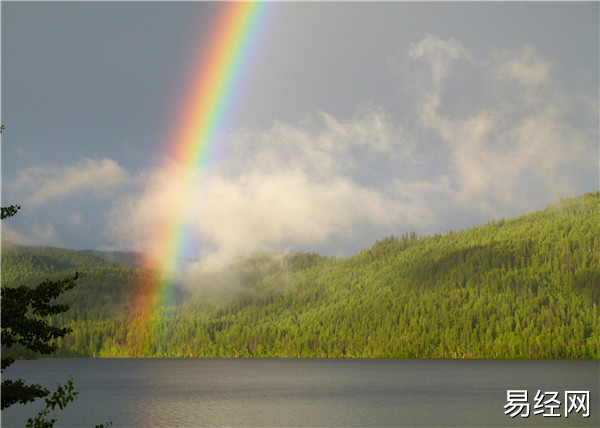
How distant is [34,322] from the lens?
106 feet

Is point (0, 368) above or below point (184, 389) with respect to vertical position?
above

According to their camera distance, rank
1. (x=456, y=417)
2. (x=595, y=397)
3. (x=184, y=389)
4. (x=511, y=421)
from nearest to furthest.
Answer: (x=511, y=421), (x=456, y=417), (x=595, y=397), (x=184, y=389)

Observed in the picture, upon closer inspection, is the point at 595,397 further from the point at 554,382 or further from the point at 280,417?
the point at 280,417

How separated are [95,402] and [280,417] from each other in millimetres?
57432

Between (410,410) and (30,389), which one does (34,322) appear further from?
(410,410)

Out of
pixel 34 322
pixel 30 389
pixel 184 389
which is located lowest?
pixel 184 389

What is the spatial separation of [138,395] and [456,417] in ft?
301

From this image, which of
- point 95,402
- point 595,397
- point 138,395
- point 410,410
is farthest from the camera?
point 138,395

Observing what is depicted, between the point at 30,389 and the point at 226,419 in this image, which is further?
the point at 226,419

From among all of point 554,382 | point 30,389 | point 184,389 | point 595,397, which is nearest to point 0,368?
point 30,389

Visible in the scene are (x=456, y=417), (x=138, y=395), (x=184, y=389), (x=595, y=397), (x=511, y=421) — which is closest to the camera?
(x=511, y=421)

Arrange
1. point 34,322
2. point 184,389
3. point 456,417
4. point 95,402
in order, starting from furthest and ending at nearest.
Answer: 1. point 184,389
2. point 95,402
3. point 456,417
4. point 34,322

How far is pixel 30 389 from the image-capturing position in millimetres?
33125

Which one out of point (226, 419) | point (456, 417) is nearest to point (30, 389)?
point (226, 419)
